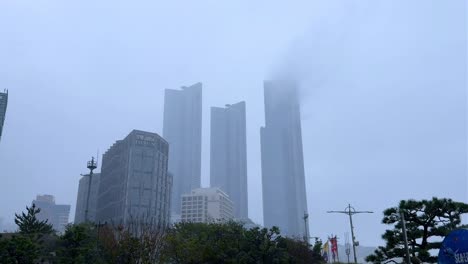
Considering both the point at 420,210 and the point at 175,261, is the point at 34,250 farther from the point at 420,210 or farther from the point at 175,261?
the point at 420,210

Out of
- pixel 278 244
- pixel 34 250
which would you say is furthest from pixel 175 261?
pixel 34 250

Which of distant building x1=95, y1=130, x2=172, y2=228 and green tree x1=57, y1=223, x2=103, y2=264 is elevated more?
distant building x1=95, y1=130, x2=172, y2=228

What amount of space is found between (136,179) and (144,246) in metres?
98.7

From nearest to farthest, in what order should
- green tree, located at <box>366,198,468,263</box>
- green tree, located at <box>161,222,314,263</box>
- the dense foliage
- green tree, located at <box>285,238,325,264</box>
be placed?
green tree, located at <box>366,198,468,263</box>, the dense foliage, green tree, located at <box>161,222,314,263</box>, green tree, located at <box>285,238,325,264</box>

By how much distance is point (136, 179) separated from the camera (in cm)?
12338

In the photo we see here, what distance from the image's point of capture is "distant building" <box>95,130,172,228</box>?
121m

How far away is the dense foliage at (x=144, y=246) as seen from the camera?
2939 cm

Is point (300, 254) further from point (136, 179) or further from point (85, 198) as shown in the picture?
point (85, 198)

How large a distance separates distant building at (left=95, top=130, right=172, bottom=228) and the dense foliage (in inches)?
3068

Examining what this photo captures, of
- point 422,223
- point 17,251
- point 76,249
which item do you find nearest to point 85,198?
point 76,249

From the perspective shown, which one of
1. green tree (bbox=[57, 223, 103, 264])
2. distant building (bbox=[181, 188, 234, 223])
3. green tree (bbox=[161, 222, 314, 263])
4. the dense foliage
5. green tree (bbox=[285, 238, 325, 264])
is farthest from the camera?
distant building (bbox=[181, 188, 234, 223])

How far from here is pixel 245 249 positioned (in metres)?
37.7

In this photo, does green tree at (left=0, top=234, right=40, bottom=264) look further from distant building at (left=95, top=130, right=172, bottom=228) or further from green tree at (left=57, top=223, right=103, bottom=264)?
distant building at (left=95, top=130, right=172, bottom=228)

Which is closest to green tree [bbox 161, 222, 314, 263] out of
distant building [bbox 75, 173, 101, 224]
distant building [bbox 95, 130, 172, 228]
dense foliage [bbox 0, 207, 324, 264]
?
dense foliage [bbox 0, 207, 324, 264]
